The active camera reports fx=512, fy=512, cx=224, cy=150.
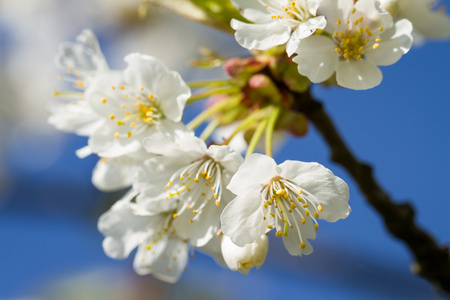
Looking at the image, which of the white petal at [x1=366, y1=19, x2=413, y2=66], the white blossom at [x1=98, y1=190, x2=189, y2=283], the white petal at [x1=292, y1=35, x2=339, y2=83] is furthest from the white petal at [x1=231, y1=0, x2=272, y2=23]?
the white blossom at [x1=98, y1=190, x2=189, y2=283]

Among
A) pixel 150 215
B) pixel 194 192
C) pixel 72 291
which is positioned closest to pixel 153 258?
pixel 150 215

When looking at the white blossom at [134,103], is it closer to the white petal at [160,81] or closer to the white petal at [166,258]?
the white petal at [160,81]

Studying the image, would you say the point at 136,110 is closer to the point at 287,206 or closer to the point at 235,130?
the point at 235,130

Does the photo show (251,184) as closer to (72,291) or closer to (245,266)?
(245,266)

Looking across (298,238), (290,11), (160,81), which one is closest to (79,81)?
(160,81)

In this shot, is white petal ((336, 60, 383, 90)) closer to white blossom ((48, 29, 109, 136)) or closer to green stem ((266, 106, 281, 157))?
green stem ((266, 106, 281, 157))

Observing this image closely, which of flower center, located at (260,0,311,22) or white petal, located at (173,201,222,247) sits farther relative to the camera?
white petal, located at (173,201,222,247)
